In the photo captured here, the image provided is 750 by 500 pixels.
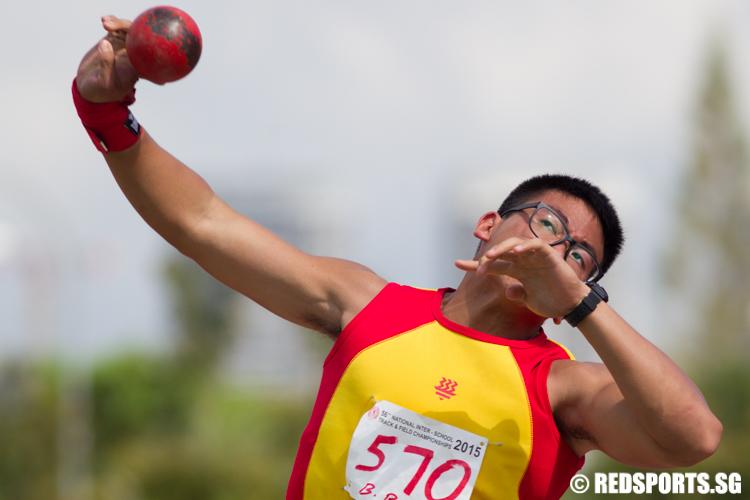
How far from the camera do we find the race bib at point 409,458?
2.98 m

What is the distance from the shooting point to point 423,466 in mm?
3018

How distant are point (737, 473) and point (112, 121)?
389 inches

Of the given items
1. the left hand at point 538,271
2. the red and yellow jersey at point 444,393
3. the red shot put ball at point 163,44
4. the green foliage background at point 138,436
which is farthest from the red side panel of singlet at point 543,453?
the green foliage background at point 138,436

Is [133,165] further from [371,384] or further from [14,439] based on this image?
[14,439]

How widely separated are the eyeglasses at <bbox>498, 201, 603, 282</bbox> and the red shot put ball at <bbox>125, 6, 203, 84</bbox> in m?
1.56

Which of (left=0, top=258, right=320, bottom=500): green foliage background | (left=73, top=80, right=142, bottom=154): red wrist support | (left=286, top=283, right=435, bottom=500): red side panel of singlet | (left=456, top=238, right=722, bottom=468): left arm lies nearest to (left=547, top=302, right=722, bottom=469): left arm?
(left=456, top=238, right=722, bottom=468): left arm

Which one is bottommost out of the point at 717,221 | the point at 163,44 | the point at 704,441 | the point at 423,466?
the point at 423,466

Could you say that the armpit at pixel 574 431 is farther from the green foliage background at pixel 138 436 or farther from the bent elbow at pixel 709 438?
the green foliage background at pixel 138 436

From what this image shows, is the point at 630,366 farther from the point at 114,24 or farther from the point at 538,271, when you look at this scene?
the point at 114,24

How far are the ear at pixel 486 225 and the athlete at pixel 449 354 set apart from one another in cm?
14

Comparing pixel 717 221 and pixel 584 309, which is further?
pixel 717 221

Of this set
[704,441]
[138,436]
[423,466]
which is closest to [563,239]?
[704,441]

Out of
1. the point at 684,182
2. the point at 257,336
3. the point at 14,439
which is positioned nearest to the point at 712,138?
the point at 684,182

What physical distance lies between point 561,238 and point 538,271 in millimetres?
639
